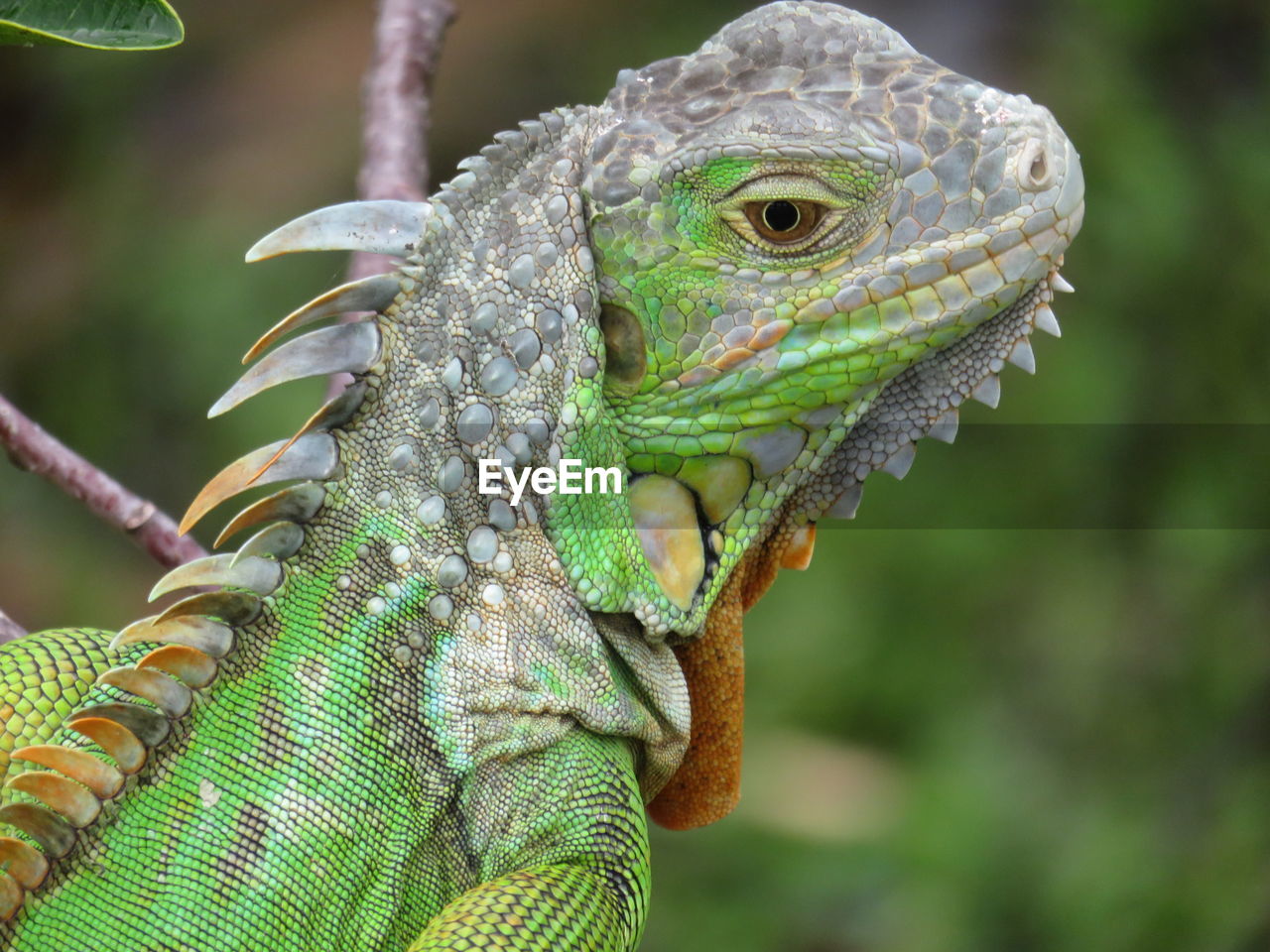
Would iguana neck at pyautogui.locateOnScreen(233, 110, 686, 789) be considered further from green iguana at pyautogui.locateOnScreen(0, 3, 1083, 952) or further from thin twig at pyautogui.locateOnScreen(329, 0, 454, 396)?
thin twig at pyautogui.locateOnScreen(329, 0, 454, 396)

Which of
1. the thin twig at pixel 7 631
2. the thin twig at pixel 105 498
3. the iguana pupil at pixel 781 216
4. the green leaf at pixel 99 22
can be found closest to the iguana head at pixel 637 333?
the iguana pupil at pixel 781 216

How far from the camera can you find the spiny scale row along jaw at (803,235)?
283 cm

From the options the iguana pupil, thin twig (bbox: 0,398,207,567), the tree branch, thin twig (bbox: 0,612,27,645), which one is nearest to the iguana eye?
the iguana pupil

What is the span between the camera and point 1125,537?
301 inches

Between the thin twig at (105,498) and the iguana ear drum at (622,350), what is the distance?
1.75m

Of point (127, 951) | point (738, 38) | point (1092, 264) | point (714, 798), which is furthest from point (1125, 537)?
point (127, 951)

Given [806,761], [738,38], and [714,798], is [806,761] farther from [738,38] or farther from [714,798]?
[738,38]

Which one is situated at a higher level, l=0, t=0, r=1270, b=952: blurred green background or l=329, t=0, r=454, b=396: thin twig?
l=329, t=0, r=454, b=396: thin twig

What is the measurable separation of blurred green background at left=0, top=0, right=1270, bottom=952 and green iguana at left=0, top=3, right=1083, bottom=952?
409cm

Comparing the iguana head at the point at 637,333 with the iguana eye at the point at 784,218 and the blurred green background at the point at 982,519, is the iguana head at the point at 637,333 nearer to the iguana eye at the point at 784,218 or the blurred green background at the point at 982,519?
the iguana eye at the point at 784,218

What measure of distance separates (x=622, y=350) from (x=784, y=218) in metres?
0.45

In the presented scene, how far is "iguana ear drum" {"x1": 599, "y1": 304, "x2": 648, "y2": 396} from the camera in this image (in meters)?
Result: 2.94

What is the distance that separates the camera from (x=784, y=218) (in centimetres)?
286

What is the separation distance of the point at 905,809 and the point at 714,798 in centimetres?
390
